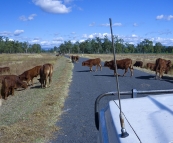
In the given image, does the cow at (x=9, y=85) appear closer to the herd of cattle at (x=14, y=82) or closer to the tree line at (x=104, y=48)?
the herd of cattle at (x=14, y=82)

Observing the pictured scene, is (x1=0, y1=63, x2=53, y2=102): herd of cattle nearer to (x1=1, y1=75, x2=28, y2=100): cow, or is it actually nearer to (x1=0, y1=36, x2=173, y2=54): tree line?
(x1=1, y1=75, x2=28, y2=100): cow

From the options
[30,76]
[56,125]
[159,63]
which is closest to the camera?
[56,125]

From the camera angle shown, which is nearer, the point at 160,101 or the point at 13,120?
the point at 160,101

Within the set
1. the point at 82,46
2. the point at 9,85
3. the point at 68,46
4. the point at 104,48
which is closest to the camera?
the point at 9,85

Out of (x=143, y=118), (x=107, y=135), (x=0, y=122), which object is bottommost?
(x=0, y=122)

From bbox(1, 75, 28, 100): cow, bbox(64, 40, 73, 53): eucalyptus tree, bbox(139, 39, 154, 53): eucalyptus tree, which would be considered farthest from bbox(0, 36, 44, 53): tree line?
bbox(1, 75, 28, 100): cow

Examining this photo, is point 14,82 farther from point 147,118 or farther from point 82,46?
point 82,46

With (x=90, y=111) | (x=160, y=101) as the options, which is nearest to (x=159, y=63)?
(x=90, y=111)

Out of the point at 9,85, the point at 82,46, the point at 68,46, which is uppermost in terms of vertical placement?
the point at 68,46

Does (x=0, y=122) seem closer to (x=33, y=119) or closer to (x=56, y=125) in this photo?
(x=33, y=119)

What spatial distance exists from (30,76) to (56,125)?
1121 centimetres

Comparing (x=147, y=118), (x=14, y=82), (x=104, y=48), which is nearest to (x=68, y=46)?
→ (x=104, y=48)

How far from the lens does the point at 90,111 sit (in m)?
8.98

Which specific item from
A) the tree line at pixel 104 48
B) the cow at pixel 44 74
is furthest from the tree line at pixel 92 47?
the cow at pixel 44 74
